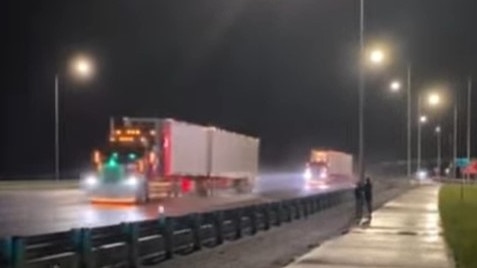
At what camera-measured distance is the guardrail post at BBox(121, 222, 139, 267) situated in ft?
65.7

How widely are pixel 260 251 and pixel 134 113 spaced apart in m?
91.7

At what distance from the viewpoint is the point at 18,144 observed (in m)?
101

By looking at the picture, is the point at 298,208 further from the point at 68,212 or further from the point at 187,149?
the point at 187,149

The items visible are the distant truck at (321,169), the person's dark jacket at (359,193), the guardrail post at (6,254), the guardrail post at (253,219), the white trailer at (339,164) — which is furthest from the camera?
the white trailer at (339,164)

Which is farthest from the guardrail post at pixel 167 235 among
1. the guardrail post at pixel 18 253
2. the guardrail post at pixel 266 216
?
the guardrail post at pixel 266 216

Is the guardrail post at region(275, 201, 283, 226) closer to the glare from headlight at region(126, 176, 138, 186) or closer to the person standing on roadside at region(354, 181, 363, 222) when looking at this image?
the person standing on roadside at region(354, 181, 363, 222)

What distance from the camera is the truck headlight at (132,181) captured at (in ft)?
152

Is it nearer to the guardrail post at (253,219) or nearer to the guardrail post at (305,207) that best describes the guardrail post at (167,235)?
the guardrail post at (253,219)

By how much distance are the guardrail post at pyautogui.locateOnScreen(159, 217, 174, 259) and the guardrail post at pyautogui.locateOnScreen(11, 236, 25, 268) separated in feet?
23.1

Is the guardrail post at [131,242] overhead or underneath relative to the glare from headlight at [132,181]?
underneath

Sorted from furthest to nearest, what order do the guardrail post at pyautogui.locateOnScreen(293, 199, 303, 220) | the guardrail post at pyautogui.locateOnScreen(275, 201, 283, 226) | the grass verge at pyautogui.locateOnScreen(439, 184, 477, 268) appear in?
the guardrail post at pyautogui.locateOnScreen(293, 199, 303, 220) < the guardrail post at pyautogui.locateOnScreen(275, 201, 283, 226) < the grass verge at pyautogui.locateOnScreen(439, 184, 477, 268)

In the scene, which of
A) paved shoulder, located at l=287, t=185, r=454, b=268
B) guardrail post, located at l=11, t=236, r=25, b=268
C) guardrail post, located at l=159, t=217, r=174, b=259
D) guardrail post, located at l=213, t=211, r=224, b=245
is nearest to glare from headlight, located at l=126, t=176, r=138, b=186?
paved shoulder, located at l=287, t=185, r=454, b=268

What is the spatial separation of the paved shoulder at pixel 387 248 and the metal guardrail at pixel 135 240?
2.83m

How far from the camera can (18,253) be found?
15.3 metres
